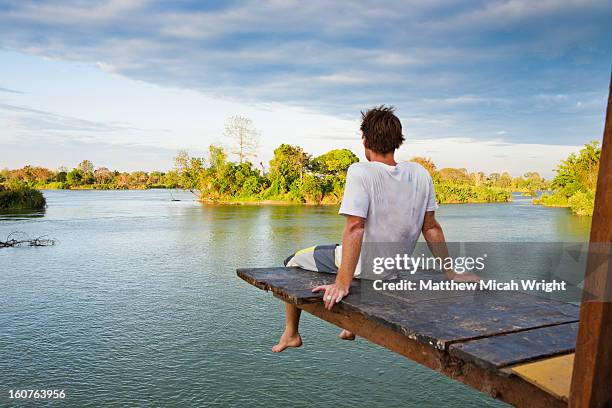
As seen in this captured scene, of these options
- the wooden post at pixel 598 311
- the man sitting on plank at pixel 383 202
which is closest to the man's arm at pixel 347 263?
the man sitting on plank at pixel 383 202

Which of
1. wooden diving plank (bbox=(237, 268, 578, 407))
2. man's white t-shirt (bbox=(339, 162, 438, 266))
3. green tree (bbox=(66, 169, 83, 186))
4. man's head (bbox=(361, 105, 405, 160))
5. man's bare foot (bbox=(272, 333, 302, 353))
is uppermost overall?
man's head (bbox=(361, 105, 405, 160))

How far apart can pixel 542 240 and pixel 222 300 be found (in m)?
10.1

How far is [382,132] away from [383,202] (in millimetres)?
303

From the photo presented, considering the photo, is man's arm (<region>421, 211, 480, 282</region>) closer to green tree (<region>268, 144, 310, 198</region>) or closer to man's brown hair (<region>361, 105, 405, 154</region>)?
man's brown hair (<region>361, 105, 405, 154</region>)

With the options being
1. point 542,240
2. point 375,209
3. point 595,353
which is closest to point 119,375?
point 375,209

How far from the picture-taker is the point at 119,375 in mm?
4551

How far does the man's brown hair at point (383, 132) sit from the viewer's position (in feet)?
7.34

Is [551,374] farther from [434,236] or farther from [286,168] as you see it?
[286,168]

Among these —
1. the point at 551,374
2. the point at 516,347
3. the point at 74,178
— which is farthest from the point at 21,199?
the point at 74,178

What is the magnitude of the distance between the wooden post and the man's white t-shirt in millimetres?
1189

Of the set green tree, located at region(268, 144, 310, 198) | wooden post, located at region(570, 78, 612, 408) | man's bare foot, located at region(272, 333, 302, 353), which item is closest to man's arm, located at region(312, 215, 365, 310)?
man's bare foot, located at region(272, 333, 302, 353)

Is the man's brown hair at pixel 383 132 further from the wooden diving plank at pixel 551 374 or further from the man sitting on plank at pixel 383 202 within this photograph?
the wooden diving plank at pixel 551 374

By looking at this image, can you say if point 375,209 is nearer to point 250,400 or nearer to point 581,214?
point 250,400

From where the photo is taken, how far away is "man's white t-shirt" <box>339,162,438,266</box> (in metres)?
2.18
